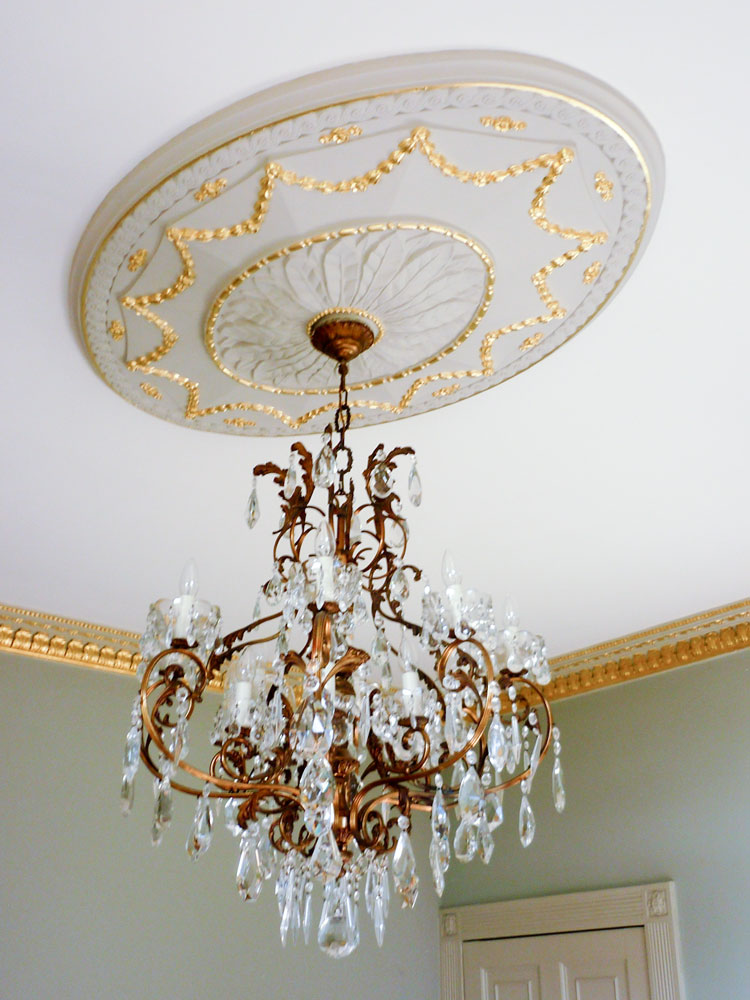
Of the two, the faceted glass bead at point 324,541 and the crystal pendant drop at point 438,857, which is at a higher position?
the faceted glass bead at point 324,541

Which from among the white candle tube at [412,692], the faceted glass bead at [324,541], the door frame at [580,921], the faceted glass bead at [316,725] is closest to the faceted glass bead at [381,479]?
the faceted glass bead at [324,541]

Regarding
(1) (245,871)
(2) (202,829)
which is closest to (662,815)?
(1) (245,871)

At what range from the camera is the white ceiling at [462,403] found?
166cm

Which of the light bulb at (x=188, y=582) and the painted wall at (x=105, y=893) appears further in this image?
the painted wall at (x=105, y=893)

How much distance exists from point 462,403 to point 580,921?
2.58 meters

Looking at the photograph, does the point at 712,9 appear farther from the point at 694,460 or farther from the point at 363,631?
the point at 363,631

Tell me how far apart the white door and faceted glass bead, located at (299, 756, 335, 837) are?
2.63m

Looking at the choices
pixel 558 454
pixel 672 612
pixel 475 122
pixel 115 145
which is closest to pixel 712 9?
pixel 475 122

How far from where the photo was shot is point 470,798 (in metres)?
1.82

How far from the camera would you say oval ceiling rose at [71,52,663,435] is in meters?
1.76

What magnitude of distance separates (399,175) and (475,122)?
0.60 ft

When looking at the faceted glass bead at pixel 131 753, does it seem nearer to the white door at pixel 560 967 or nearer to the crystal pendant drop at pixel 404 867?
the crystal pendant drop at pixel 404 867

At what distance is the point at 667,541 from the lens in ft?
11.4

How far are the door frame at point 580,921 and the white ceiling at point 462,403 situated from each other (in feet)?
3.60
